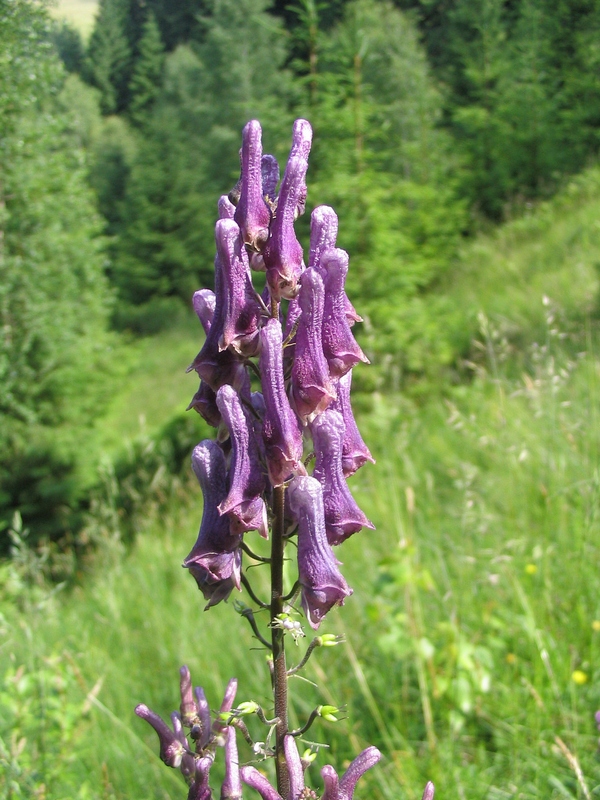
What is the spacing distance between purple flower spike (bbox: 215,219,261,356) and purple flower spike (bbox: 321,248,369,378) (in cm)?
14

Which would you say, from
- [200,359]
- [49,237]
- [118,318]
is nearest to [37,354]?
[49,237]

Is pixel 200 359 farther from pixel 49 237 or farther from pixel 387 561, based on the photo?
pixel 49 237

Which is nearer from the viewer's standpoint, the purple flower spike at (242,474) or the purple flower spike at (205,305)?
the purple flower spike at (242,474)

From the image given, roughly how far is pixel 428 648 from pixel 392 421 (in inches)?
158

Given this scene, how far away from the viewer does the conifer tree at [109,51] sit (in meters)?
7.73

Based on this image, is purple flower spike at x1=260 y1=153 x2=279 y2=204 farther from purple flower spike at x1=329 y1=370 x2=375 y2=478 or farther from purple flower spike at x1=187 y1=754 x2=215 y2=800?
purple flower spike at x1=187 y1=754 x2=215 y2=800

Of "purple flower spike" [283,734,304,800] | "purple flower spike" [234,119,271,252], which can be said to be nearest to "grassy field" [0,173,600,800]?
"purple flower spike" [283,734,304,800]

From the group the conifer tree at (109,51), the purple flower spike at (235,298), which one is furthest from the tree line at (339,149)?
the purple flower spike at (235,298)

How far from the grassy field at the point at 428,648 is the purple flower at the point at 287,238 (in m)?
0.76

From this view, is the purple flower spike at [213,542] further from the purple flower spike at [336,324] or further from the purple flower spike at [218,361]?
the purple flower spike at [336,324]

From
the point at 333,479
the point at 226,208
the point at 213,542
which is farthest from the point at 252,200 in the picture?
the point at 213,542

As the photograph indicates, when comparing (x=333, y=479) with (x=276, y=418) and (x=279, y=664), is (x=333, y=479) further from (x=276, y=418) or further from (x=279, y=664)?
(x=279, y=664)

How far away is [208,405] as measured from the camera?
129 cm

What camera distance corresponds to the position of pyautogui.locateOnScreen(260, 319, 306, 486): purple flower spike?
1139 millimetres
